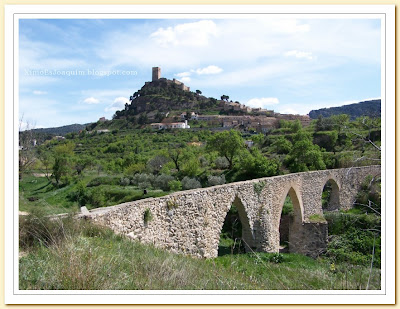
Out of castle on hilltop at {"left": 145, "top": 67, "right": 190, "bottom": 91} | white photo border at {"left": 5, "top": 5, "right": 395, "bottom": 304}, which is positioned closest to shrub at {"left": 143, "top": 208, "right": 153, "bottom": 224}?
white photo border at {"left": 5, "top": 5, "right": 395, "bottom": 304}

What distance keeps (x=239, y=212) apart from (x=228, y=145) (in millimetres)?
22105

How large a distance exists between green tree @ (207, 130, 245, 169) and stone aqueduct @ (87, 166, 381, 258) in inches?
498

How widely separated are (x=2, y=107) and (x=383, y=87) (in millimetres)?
4404

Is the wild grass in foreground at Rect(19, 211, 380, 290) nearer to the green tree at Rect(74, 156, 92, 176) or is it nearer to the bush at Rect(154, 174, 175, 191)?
the bush at Rect(154, 174, 175, 191)

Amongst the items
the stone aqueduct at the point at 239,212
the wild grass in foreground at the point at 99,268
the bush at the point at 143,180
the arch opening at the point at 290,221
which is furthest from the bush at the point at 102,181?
the wild grass in foreground at the point at 99,268

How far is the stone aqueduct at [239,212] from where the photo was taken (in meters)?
6.45

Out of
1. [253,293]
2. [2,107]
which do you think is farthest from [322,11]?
[2,107]

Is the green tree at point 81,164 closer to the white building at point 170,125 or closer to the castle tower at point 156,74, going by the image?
the white building at point 170,125

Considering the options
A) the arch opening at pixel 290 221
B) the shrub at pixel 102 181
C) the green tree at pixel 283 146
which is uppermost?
the green tree at pixel 283 146

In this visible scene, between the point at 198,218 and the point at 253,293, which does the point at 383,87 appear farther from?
the point at 198,218

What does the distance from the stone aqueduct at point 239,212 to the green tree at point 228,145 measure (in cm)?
1265

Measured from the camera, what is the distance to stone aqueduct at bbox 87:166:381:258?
645 centimetres

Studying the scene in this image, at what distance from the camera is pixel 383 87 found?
4105 mm

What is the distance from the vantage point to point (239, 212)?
11430 mm
